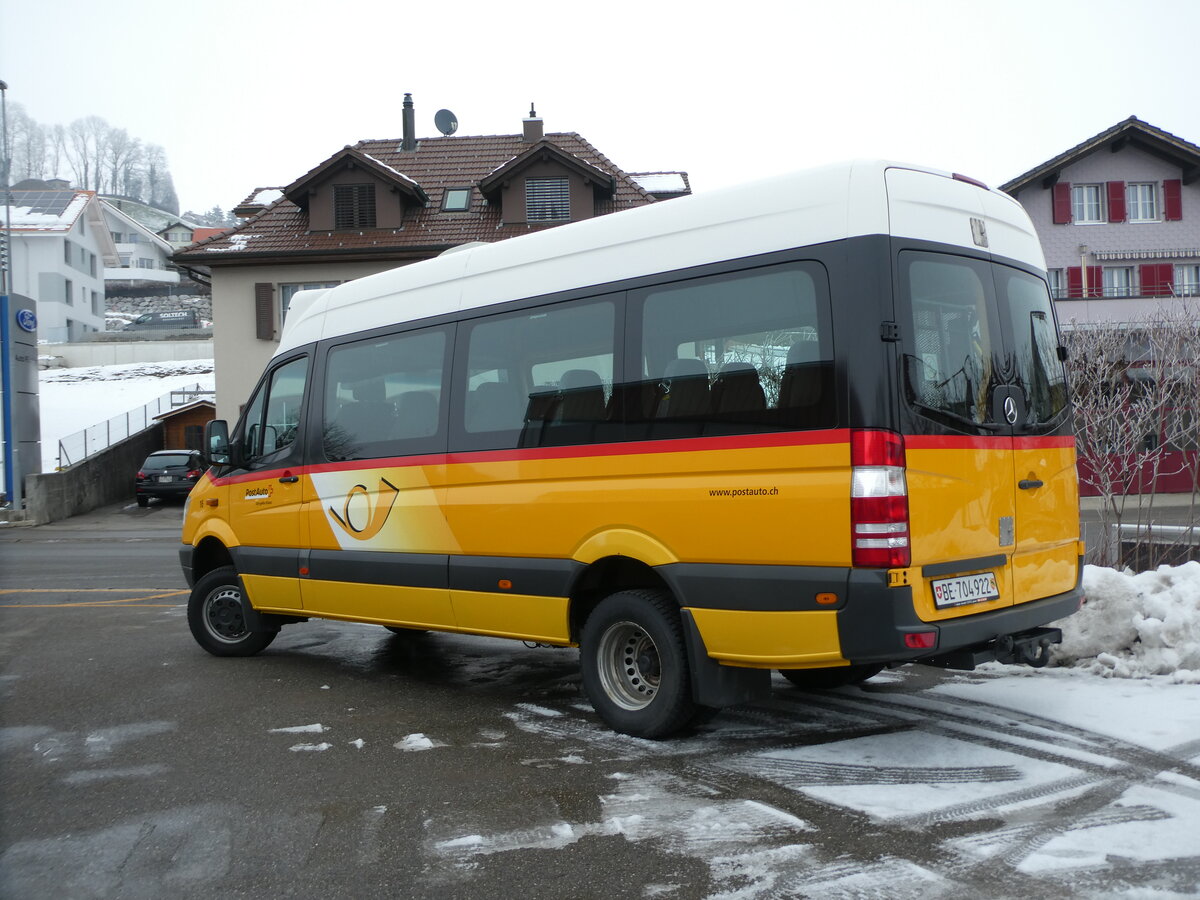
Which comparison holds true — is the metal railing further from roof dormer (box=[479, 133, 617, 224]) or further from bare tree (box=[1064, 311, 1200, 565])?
bare tree (box=[1064, 311, 1200, 565])

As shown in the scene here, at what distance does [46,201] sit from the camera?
66750mm

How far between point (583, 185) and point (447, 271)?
22537mm

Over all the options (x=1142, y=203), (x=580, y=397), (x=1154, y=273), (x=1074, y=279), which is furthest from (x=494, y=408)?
(x=1142, y=203)

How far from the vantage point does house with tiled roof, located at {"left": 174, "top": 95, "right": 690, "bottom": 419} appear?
28391 mm

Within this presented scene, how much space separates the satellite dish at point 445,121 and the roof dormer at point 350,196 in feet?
26.8

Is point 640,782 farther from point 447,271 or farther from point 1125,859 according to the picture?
point 447,271

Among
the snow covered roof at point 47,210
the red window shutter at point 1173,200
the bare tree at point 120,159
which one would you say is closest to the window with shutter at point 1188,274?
the red window shutter at point 1173,200

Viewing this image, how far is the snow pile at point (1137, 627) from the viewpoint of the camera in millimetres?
6375

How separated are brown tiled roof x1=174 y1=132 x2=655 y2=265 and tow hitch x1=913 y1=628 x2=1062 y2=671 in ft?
77.2

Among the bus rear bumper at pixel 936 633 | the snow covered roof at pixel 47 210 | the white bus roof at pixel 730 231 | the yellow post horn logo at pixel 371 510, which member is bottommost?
the bus rear bumper at pixel 936 633

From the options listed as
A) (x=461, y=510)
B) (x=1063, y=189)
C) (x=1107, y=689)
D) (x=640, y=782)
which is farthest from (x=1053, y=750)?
(x=1063, y=189)

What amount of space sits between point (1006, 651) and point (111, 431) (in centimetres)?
3306

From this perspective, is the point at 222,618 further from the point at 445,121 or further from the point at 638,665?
the point at 445,121

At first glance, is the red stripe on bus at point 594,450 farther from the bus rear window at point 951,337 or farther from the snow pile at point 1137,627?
the snow pile at point 1137,627
